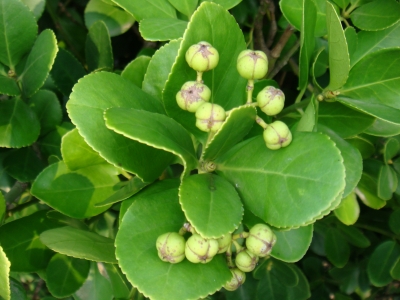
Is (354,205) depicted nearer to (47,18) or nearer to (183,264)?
(183,264)

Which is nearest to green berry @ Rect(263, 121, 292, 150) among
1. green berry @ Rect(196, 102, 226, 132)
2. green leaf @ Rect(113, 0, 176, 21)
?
green berry @ Rect(196, 102, 226, 132)

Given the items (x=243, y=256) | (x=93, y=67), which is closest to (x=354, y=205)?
(x=243, y=256)

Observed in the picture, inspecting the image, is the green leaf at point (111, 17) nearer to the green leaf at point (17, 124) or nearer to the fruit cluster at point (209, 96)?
the green leaf at point (17, 124)

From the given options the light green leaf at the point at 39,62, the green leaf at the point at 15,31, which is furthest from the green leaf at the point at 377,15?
the green leaf at the point at 15,31

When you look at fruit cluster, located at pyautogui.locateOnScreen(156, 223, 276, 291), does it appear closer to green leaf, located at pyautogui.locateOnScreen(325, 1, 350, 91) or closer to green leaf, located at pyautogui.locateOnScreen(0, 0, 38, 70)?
green leaf, located at pyautogui.locateOnScreen(325, 1, 350, 91)

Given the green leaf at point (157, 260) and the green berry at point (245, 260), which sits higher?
the green leaf at point (157, 260)

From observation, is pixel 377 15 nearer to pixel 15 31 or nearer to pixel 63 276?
pixel 15 31
